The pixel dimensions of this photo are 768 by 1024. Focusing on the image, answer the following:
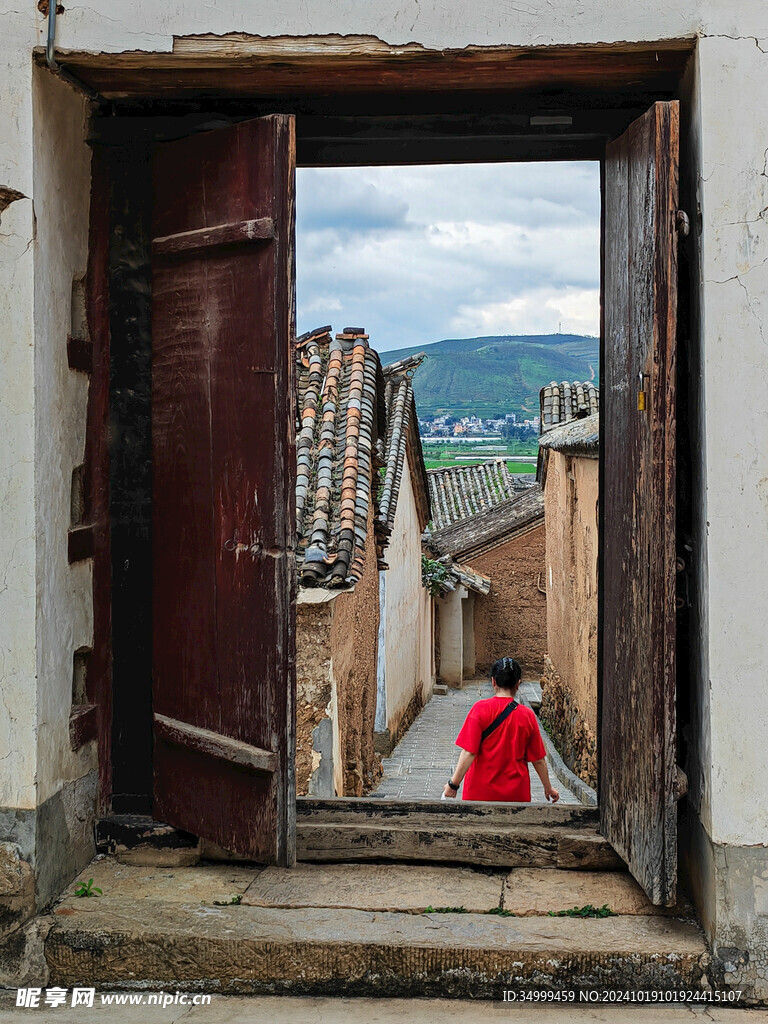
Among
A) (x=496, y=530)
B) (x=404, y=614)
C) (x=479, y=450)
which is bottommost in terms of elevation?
(x=404, y=614)

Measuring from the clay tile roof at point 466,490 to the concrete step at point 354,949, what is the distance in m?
24.8

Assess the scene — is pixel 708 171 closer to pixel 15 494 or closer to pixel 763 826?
pixel 763 826

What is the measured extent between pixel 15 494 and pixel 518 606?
21816 mm

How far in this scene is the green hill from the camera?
89500 mm

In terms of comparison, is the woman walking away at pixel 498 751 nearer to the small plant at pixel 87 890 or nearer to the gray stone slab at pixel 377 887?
the gray stone slab at pixel 377 887

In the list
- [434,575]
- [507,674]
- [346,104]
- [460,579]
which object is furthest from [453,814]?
[460,579]

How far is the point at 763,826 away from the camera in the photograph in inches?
115

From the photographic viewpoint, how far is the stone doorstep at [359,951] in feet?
9.82

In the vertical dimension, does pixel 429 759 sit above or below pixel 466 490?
below

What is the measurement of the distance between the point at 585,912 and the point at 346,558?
4423mm

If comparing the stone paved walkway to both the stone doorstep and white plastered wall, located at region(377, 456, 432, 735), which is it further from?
the stone doorstep

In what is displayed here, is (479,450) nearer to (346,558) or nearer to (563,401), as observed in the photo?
(563,401)

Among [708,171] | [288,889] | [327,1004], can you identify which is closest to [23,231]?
[708,171]

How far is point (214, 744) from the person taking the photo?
11.3 ft
